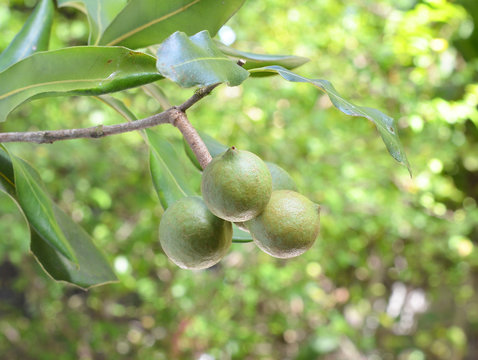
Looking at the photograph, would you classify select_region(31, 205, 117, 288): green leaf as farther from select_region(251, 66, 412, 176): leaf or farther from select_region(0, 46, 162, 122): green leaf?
select_region(251, 66, 412, 176): leaf

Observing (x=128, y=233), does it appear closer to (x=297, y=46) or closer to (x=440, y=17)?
(x=297, y=46)

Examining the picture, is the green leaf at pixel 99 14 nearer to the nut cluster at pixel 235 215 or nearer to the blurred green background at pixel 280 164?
the nut cluster at pixel 235 215

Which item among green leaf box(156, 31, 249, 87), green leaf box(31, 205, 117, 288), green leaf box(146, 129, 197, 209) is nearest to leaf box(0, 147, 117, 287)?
green leaf box(31, 205, 117, 288)

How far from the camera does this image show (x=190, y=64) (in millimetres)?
384

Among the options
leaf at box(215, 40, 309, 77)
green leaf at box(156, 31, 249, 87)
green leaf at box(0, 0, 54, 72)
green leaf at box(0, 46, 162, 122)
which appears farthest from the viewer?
green leaf at box(0, 0, 54, 72)

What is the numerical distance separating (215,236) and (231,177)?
69 millimetres

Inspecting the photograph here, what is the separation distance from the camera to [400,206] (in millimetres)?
2279

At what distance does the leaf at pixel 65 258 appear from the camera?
59cm

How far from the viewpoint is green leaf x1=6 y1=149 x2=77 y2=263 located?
545 millimetres

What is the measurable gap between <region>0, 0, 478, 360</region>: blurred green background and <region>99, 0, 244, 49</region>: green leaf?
1.32 meters

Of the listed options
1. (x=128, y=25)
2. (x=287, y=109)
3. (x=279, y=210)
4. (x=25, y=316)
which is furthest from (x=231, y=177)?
(x=25, y=316)

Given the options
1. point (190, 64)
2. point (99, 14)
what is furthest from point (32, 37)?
point (190, 64)

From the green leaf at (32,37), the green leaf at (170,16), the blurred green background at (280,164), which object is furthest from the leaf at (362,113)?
the blurred green background at (280,164)

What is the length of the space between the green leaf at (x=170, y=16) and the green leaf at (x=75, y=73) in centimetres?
11
